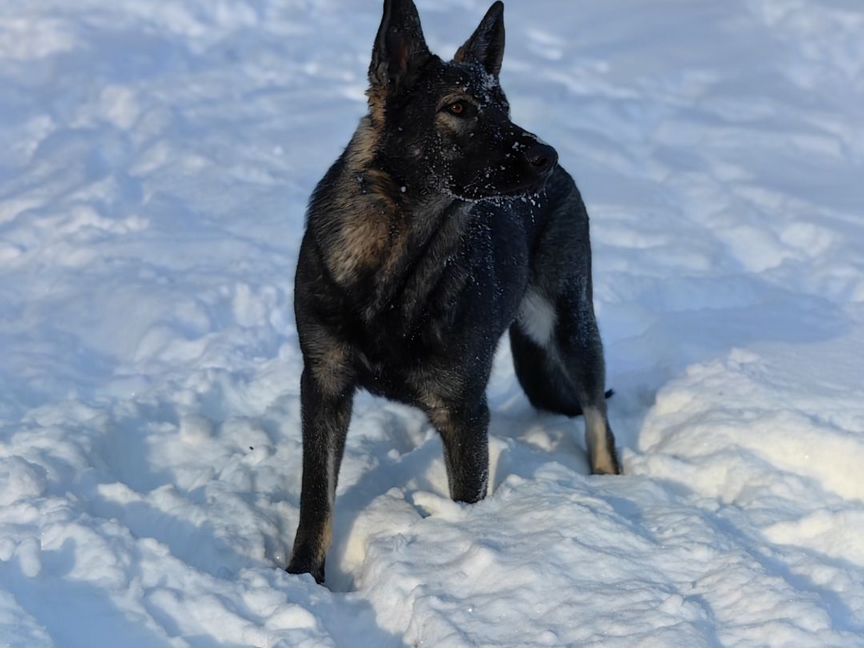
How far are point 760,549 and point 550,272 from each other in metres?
1.78

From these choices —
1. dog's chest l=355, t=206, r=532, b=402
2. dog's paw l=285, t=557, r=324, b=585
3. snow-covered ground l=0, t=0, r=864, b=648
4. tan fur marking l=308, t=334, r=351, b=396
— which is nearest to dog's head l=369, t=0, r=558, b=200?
dog's chest l=355, t=206, r=532, b=402

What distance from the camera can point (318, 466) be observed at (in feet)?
14.8

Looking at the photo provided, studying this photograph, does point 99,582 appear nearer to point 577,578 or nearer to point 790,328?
point 577,578

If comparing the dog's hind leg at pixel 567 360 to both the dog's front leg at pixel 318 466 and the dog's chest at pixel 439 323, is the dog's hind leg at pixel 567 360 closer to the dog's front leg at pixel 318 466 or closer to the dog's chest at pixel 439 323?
the dog's chest at pixel 439 323

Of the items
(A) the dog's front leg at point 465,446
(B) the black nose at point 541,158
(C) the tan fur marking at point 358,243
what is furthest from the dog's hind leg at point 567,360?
(B) the black nose at point 541,158

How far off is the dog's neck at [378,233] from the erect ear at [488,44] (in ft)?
1.84

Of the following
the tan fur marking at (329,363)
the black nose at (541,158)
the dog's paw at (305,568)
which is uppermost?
the black nose at (541,158)

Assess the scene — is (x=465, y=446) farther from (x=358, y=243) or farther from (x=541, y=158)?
(x=541, y=158)

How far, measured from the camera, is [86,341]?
20.6ft

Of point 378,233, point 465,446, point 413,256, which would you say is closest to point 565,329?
point 465,446

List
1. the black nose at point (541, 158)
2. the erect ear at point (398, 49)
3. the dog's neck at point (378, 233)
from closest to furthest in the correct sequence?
the black nose at point (541, 158)
the erect ear at point (398, 49)
the dog's neck at point (378, 233)

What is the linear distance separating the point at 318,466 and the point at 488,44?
1892 millimetres

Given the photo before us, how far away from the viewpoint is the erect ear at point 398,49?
4.14m

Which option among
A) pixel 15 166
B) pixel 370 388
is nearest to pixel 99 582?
pixel 370 388
